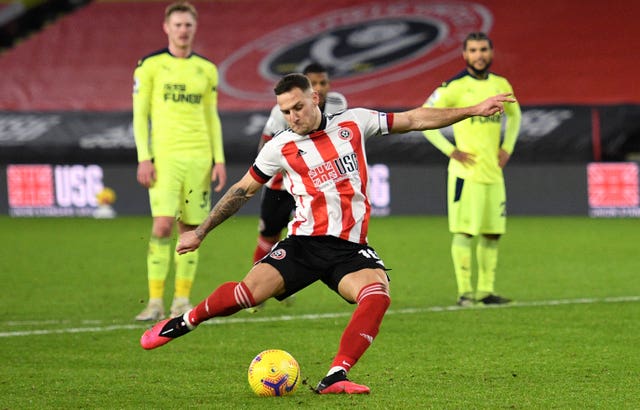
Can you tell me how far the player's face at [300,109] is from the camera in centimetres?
620

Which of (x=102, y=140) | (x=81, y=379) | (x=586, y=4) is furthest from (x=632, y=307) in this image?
(x=586, y=4)

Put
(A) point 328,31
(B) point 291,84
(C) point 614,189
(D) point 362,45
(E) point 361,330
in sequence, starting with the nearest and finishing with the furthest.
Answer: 1. (E) point 361,330
2. (B) point 291,84
3. (C) point 614,189
4. (D) point 362,45
5. (A) point 328,31

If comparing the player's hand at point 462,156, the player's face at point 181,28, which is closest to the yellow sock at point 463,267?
the player's hand at point 462,156

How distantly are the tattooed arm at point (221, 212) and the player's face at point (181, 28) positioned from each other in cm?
295

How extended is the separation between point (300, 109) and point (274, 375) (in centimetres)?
135

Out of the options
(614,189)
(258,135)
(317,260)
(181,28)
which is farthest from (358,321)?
(258,135)

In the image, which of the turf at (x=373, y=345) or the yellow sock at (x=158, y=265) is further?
the yellow sock at (x=158, y=265)

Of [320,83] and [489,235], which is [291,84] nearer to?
[320,83]

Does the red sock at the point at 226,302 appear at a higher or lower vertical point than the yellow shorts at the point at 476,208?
lower

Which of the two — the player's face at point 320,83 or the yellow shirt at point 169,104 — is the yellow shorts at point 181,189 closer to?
the yellow shirt at point 169,104

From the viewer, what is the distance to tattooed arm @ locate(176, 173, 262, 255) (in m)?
6.27

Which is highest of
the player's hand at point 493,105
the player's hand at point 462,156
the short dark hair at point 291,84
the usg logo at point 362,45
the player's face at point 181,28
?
the usg logo at point 362,45

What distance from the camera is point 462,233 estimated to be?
32.7ft

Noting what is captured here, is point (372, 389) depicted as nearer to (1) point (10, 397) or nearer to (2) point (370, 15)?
(1) point (10, 397)
